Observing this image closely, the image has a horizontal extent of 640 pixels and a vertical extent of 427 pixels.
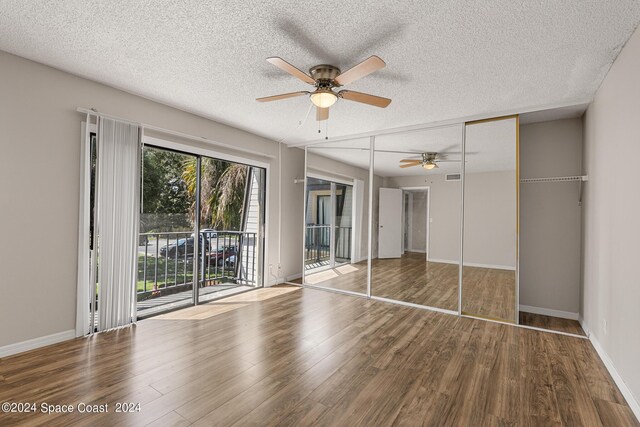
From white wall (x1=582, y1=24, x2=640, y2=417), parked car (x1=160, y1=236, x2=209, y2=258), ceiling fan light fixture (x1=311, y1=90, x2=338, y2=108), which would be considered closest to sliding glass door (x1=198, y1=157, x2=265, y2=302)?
parked car (x1=160, y1=236, x2=209, y2=258)

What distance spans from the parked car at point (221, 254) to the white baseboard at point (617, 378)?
457cm

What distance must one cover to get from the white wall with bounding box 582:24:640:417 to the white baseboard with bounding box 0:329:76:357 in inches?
179

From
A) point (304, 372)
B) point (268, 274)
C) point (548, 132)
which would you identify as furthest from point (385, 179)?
point (304, 372)

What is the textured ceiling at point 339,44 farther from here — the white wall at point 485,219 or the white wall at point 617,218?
the white wall at point 485,219

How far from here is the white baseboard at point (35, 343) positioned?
8.44ft

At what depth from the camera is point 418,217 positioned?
4.81 meters

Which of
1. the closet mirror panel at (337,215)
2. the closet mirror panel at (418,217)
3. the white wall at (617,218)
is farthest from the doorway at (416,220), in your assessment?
the white wall at (617,218)

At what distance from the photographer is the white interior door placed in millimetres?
5059

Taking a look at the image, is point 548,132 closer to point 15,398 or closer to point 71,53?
point 71,53

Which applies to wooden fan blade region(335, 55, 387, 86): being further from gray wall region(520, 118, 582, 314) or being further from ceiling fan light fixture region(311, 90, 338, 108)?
gray wall region(520, 118, 582, 314)

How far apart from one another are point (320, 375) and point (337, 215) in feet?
10.3

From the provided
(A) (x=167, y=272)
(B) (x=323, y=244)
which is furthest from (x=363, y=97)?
(A) (x=167, y=272)

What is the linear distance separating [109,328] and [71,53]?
2.61 meters

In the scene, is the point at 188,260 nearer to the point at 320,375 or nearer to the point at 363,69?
the point at 320,375
